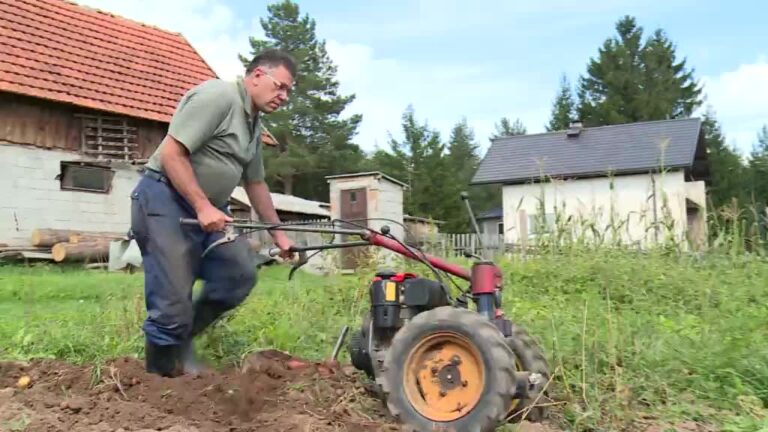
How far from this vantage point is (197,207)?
3824mm

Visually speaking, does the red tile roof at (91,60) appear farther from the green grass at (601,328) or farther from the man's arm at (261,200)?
the man's arm at (261,200)

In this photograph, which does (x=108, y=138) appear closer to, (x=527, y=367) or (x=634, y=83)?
(x=527, y=367)

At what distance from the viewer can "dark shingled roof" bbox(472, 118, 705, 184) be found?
27.4 meters

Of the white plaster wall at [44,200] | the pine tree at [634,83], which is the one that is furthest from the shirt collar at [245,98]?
the pine tree at [634,83]

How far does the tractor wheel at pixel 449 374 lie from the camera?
309cm

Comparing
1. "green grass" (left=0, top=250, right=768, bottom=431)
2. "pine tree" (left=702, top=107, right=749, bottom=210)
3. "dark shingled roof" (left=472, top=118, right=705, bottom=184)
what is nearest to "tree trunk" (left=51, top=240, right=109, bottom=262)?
"green grass" (left=0, top=250, right=768, bottom=431)

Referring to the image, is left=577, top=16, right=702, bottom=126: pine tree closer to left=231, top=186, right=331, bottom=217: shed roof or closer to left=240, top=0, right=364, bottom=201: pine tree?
left=240, top=0, right=364, bottom=201: pine tree

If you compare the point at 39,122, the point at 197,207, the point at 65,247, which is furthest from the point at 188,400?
the point at 39,122

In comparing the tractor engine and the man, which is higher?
the man

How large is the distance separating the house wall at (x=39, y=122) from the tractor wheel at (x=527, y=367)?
1409cm

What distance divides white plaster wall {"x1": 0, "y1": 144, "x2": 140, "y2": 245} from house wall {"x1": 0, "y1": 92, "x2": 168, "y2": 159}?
0.60 feet

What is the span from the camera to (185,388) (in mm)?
3680

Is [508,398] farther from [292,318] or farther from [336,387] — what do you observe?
[292,318]

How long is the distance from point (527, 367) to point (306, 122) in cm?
3927
